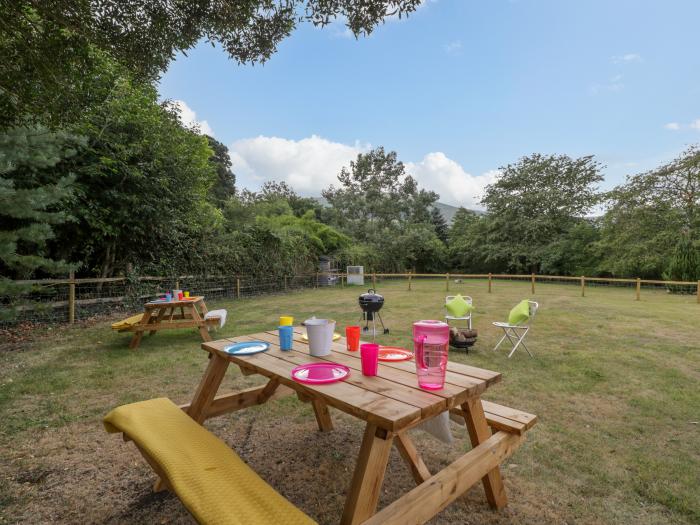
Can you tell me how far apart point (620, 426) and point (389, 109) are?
32.5 ft

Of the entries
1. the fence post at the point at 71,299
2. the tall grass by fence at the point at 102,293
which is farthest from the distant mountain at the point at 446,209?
the fence post at the point at 71,299

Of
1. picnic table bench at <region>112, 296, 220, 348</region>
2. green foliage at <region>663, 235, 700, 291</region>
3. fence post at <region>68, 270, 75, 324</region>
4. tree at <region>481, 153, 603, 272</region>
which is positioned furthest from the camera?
tree at <region>481, 153, 603, 272</region>

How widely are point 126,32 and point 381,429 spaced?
10.5ft

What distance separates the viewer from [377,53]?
6.67m

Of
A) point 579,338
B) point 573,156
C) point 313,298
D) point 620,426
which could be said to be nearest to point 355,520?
point 620,426

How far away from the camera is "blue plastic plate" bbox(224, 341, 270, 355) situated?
1748 millimetres

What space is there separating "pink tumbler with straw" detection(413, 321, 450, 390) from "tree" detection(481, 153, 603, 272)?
21.8 meters

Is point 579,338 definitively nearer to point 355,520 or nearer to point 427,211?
point 355,520

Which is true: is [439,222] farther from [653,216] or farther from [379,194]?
[653,216]

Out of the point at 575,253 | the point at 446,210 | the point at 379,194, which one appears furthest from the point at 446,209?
the point at 575,253

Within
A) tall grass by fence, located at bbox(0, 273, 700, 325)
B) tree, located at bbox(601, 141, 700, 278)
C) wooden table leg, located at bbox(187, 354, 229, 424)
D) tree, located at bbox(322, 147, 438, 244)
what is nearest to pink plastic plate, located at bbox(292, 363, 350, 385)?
wooden table leg, located at bbox(187, 354, 229, 424)

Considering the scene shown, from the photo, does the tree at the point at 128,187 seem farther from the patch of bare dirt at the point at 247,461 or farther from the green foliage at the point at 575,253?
the green foliage at the point at 575,253

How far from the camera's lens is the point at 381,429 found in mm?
1070

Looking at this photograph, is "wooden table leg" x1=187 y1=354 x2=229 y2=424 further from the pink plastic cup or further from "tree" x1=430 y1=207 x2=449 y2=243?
"tree" x1=430 y1=207 x2=449 y2=243
